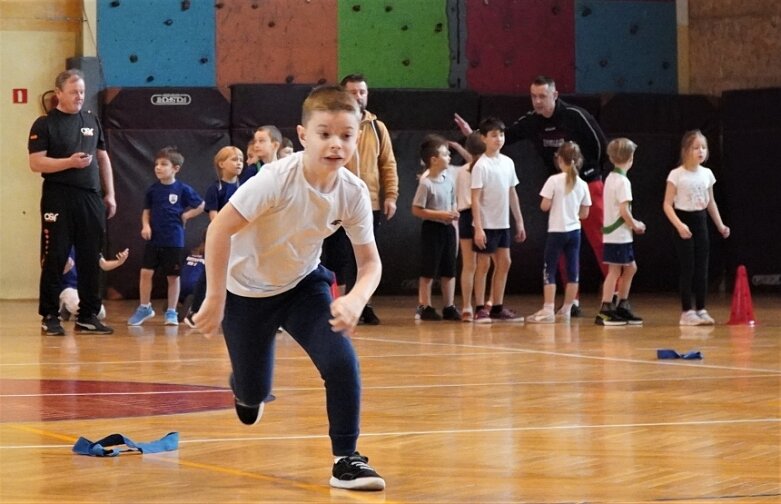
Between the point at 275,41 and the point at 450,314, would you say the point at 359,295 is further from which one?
the point at 275,41

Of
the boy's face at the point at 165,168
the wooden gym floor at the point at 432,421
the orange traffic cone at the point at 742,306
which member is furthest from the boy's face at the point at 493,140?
the boy's face at the point at 165,168

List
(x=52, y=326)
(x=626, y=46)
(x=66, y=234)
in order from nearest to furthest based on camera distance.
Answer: (x=66, y=234)
(x=52, y=326)
(x=626, y=46)

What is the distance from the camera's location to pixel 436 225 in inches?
440

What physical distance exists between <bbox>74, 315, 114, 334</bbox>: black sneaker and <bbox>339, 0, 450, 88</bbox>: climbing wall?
17.0 feet

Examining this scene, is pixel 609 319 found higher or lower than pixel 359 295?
lower

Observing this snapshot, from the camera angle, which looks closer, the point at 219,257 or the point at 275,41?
the point at 219,257

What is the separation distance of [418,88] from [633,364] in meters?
6.99

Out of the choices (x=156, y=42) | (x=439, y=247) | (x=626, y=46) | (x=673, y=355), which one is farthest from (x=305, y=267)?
(x=626, y=46)

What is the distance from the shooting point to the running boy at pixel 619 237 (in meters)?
10.4

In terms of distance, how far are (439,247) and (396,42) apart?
3.73 meters

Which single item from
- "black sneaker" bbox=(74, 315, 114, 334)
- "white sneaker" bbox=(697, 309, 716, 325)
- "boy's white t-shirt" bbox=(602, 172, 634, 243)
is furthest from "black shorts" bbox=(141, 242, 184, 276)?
"white sneaker" bbox=(697, 309, 716, 325)

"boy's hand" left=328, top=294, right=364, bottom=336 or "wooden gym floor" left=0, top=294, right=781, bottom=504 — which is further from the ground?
"boy's hand" left=328, top=294, right=364, bottom=336

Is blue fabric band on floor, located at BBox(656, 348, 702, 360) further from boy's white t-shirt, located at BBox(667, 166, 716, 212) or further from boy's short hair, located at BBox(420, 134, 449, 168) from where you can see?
boy's short hair, located at BBox(420, 134, 449, 168)

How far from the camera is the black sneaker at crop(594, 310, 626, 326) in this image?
1031 cm
